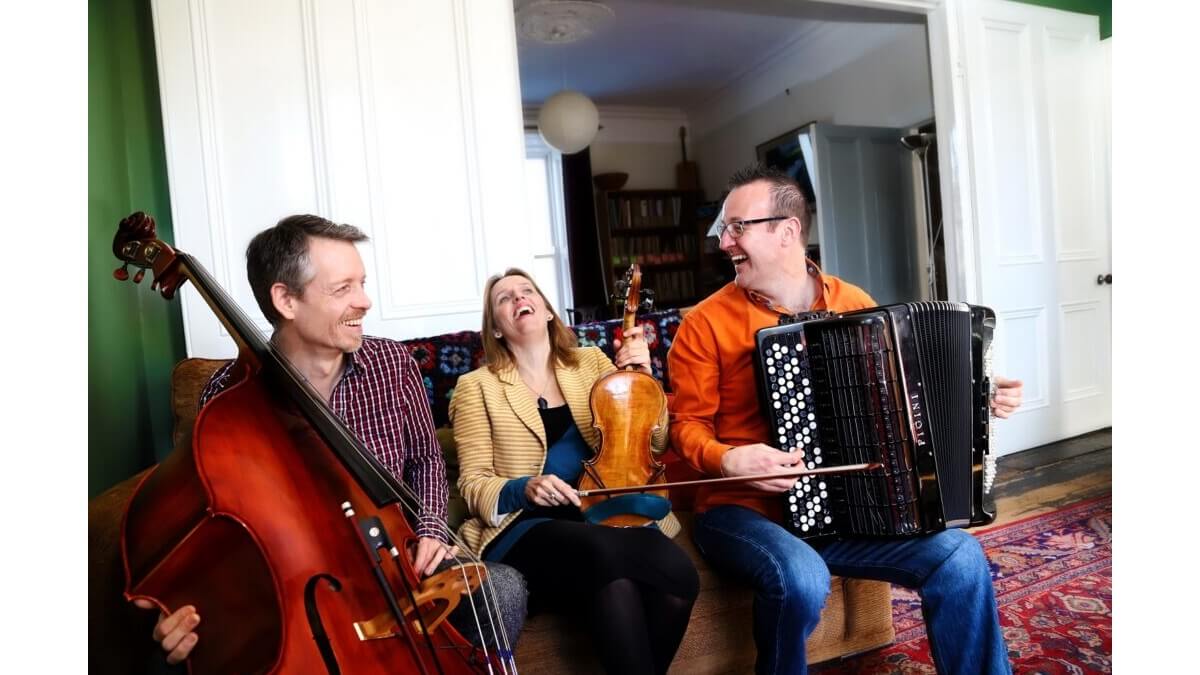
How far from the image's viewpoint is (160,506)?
0.88 m

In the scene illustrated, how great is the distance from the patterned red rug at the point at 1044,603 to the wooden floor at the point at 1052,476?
151 millimetres

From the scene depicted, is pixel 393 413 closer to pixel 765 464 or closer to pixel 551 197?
pixel 765 464

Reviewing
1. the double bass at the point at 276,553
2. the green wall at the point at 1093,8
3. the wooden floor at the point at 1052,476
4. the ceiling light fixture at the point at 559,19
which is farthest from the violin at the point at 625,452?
the green wall at the point at 1093,8

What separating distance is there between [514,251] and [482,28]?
2.52 ft

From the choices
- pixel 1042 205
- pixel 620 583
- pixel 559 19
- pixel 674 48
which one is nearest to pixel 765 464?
pixel 620 583

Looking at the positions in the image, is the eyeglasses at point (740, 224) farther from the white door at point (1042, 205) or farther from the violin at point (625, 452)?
the white door at point (1042, 205)

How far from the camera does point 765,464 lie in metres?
1.30

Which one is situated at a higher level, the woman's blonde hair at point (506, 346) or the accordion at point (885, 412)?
the woman's blonde hair at point (506, 346)

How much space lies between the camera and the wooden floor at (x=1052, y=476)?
2668mm

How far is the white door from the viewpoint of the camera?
10.9 feet

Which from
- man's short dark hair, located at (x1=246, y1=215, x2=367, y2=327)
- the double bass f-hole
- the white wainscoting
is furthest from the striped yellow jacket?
the white wainscoting

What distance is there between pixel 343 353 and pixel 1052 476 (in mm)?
2965

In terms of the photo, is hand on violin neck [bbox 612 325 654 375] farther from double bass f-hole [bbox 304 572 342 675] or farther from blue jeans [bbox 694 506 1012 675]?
double bass f-hole [bbox 304 572 342 675]
